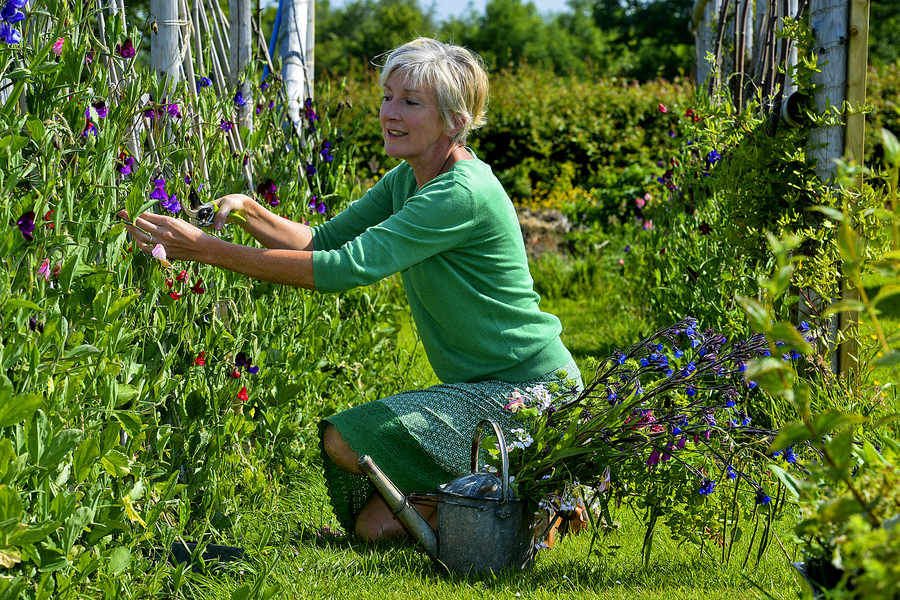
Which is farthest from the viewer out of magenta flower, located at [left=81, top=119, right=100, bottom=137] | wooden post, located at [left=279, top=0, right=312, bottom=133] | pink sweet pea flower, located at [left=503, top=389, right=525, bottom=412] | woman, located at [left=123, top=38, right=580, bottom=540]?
wooden post, located at [left=279, top=0, right=312, bottom=133]

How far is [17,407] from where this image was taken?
4.45ft

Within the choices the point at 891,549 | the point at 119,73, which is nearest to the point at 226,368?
the point at 119,73

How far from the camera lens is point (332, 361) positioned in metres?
3.46

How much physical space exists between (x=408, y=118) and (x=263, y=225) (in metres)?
0.51

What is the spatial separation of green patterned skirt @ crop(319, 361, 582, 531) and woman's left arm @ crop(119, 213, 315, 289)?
527 mm

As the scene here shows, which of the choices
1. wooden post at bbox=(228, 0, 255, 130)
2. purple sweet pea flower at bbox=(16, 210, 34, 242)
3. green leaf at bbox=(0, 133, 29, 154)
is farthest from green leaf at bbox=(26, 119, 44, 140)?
wooden post at bbox=(228, 0, 255, 130)

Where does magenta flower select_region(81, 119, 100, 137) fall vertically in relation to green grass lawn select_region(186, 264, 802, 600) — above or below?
above

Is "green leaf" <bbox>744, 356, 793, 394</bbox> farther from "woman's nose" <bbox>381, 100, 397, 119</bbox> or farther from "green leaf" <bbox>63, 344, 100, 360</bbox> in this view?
"woman's nose" <bbox>381, 100, 397, 119</bbox>

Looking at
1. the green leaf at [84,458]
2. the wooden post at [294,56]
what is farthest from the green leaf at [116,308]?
the wooden post at [294,56]

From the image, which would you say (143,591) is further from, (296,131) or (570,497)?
(296,131)

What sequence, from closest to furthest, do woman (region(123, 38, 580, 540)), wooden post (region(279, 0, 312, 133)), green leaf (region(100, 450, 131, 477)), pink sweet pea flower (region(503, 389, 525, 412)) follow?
green leaf (region(100, 450, 131, 477)) < pink sweet pea flower (region(503, 389, 525, 412)) < woman (region(123, 38, 580, 540)) < wooden post (region(279, 0, 312, 133))

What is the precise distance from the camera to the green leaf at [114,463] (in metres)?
1.67

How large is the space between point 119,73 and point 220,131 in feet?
1.12

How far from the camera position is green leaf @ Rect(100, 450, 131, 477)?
167cm
